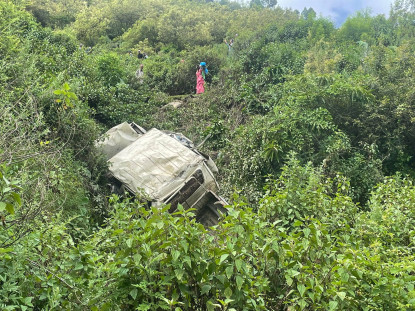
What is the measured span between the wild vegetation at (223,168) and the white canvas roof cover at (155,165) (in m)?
0.43

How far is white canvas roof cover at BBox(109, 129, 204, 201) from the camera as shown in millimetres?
6652

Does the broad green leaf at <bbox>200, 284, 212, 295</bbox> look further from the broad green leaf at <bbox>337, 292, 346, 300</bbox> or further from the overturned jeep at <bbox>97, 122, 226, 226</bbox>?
the overturned jeep at <bbox>97, 122, 226, 226</bbox>

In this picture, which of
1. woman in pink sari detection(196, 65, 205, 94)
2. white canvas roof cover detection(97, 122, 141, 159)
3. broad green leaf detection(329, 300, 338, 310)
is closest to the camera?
broad green leaf detection(329, 300, 338, 310)

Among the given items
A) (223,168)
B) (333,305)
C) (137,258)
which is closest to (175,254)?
(137,258)

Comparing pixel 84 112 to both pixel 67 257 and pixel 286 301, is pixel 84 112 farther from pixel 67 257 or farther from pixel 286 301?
pixel 286 301

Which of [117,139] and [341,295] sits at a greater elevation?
[341,295]

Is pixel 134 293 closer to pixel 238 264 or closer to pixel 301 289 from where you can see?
pixel 238 264

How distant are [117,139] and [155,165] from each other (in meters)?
1.47

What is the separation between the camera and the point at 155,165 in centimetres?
691

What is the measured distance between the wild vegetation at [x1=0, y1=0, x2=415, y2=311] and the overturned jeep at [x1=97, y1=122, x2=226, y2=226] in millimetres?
488

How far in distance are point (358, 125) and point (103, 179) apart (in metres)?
5.96

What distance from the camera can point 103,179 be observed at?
274 inches

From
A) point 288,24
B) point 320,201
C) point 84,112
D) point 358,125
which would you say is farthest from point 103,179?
point 288,24

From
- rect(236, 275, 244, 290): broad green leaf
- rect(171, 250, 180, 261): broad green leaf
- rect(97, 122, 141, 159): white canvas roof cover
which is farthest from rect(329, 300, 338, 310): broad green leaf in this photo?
rect(97, 122, 141, 159): white canvas roof cover
